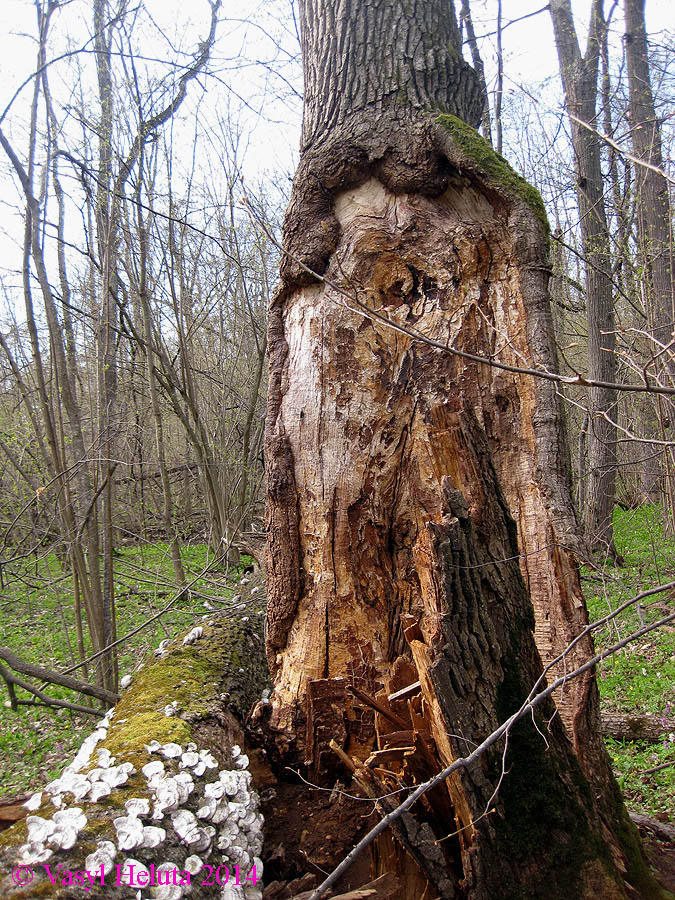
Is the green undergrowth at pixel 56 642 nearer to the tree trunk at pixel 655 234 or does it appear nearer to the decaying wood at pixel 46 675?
the decaying wood at pixel 46 675

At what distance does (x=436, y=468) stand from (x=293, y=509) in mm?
664

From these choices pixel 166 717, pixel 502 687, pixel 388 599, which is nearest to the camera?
pixel 502 687

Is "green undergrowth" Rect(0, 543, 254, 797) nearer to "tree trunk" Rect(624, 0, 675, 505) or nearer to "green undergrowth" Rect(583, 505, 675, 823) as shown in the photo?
"green undergrowth" Rect(583, 505, 675, 823)

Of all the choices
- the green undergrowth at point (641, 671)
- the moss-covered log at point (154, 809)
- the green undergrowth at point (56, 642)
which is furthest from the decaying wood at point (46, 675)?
the green undergrowth at point (641, 671)

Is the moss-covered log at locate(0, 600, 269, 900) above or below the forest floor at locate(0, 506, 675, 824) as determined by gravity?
above

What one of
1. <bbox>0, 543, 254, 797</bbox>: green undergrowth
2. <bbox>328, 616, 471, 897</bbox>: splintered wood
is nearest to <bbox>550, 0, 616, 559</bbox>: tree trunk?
<bbox>0, 543, 254, 797</bbox>: green undergrowth

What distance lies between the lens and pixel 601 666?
4.96 meters

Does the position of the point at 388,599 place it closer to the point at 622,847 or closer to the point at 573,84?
the point at 622,847

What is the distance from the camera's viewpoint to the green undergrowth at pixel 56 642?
4.71 m

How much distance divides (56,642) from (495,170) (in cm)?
714

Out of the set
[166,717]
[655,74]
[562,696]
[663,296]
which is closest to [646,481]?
[663,296]

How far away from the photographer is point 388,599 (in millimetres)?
2441

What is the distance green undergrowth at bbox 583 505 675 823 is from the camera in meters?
3.12

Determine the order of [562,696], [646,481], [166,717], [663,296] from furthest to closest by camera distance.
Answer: [646,481] < [663,296] < [166,717] < [562,696]
